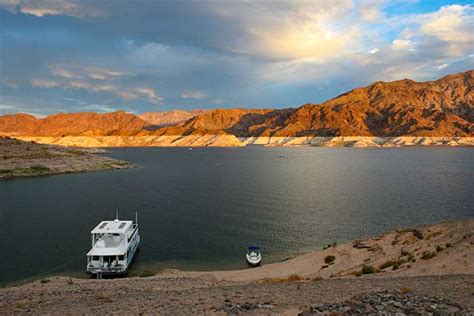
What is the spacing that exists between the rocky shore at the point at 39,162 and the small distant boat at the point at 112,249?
77.8 metres

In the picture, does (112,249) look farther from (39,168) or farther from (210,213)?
(39,168)

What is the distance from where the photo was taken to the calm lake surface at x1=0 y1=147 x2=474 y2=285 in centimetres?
3762

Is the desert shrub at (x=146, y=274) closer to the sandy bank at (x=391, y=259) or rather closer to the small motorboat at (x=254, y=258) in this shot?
the sandy bank at (x=391, y=259)

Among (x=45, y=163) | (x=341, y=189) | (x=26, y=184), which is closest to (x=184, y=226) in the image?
(x=341, y=189)

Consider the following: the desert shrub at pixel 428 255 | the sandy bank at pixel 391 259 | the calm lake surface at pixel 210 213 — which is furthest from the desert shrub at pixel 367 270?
the calm lake surface at pixel 210 213

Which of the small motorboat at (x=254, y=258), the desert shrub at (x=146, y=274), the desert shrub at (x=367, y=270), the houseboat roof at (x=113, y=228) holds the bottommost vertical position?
the desert shrub at (x=146, y=274)

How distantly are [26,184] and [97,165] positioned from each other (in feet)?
A: 119

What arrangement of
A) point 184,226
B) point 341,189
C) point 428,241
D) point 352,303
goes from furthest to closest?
point 341,189, point 184,226, point 428,241, point 352,303

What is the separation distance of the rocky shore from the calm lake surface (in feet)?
36.2

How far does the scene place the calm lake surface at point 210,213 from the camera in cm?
3762

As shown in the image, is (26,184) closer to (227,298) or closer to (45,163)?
(45,163)

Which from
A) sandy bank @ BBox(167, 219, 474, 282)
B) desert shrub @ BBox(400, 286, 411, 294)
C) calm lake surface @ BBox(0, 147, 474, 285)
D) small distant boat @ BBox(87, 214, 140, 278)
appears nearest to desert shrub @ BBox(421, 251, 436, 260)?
sandy bank @ BBox(167, 219, 474, 282)

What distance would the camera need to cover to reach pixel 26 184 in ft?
294

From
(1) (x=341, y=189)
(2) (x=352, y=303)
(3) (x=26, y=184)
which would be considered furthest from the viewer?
(3) (x=26, y=184)
